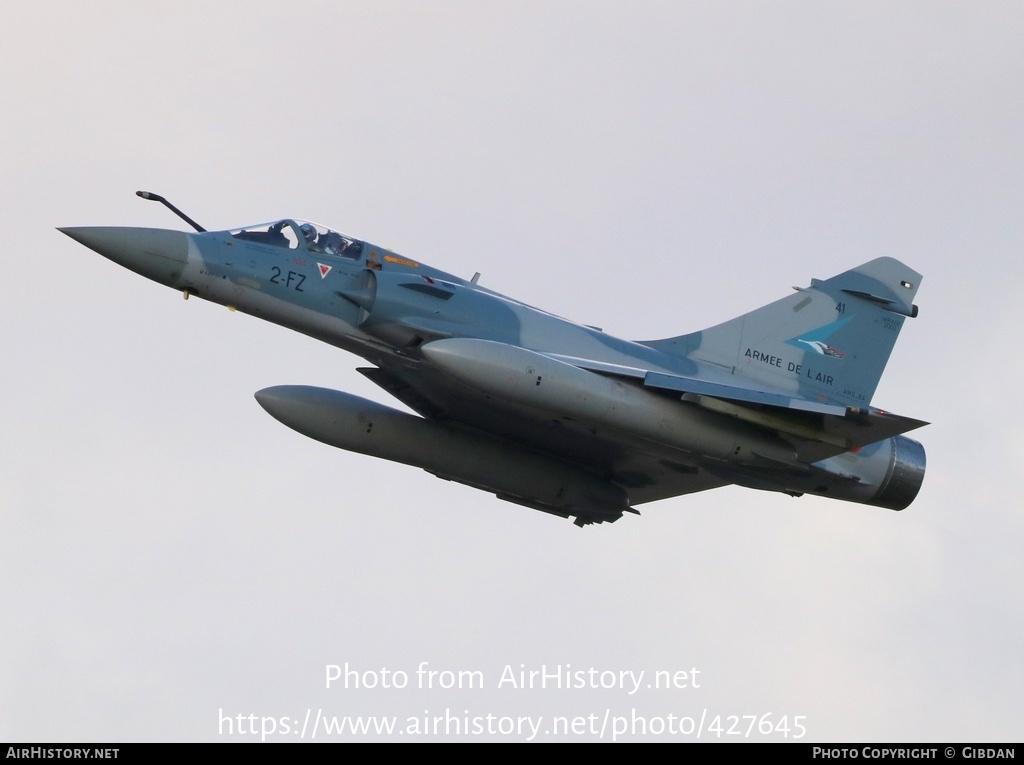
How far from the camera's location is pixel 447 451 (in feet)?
66.9

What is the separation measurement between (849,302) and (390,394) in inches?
256

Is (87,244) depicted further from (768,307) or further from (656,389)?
(768,307)

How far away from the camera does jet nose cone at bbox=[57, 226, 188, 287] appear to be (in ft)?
58.6

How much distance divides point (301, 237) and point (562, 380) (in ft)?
12.6

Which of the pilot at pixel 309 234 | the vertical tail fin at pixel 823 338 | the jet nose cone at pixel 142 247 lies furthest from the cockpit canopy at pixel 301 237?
the vertical tail fin at pixel 823 338

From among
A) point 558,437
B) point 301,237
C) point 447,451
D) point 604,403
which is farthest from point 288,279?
point 558,437

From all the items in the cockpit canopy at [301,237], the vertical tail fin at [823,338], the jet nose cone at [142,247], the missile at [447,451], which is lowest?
the missile at [447,451]

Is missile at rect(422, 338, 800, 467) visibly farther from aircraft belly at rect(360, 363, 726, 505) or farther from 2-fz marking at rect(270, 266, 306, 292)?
2-fz marking at rect(270, 266, 306, 292)

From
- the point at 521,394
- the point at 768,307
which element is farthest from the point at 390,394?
the point at 768,307

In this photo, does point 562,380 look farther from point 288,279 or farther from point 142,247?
point 142,247

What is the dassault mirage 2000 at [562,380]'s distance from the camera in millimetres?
18109

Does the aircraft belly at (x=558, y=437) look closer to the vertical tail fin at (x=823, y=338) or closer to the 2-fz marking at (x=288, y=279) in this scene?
the vertical tail fin at (x=823, y=338)

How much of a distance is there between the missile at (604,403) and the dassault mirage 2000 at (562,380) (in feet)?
0.08
